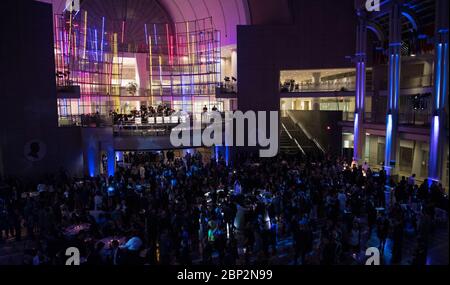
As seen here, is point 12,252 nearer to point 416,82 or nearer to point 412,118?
point 412,118

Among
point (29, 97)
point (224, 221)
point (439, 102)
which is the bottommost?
point (224, 221)

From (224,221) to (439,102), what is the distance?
9.75 meters

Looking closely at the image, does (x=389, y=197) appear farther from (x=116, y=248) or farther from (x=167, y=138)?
(x=167, y=138)

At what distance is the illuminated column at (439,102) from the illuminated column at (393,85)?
3.18 metres

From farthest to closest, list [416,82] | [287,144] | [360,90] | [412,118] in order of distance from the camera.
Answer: [287,144]
[416,82]
[360,90]
[412,118]

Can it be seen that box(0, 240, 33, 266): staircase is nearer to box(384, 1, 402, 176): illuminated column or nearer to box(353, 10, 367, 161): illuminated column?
box(384, 1, 402, 176): illuminated column

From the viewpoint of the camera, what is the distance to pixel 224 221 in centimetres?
964

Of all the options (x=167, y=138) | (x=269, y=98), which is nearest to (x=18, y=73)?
(x=167, y=138)

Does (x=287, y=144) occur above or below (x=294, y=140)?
below

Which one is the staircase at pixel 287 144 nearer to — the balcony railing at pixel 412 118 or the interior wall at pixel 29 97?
the balcony railing at pixel 412 118

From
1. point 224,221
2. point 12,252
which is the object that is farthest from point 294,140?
point 12,252

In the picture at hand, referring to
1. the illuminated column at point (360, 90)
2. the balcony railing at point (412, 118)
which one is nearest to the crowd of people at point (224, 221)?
the balcony railing at point (412, 118)

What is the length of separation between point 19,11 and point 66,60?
8023mm

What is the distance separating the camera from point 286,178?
13703 mm
